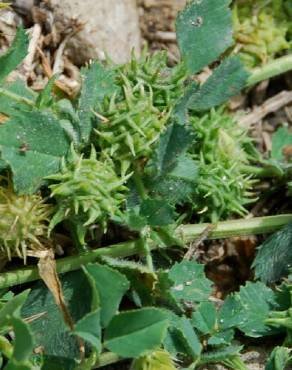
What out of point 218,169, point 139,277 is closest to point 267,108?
point 218,169

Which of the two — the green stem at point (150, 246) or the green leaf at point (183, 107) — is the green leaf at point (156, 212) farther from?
the green leaf at point (183, 107)

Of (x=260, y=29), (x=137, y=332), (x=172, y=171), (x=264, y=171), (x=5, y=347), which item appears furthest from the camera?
(x=260, y=29)

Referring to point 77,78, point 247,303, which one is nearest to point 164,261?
point 247,303

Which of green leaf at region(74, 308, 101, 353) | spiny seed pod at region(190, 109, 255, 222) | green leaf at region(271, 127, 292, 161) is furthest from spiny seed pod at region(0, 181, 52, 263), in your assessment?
green leaf at region(271, 127, 292, 161)

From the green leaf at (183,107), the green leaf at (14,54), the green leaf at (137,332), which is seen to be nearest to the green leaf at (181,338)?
the green leaf at (137,332)

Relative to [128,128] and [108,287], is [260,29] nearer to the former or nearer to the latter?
[128,128]

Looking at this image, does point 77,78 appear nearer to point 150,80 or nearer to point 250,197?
point 150,80

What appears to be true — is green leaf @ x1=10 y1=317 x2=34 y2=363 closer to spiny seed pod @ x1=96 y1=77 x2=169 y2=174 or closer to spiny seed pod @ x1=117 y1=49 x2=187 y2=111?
spiny seed pod @ x1=96 y1=77 x2=169 y2=174
